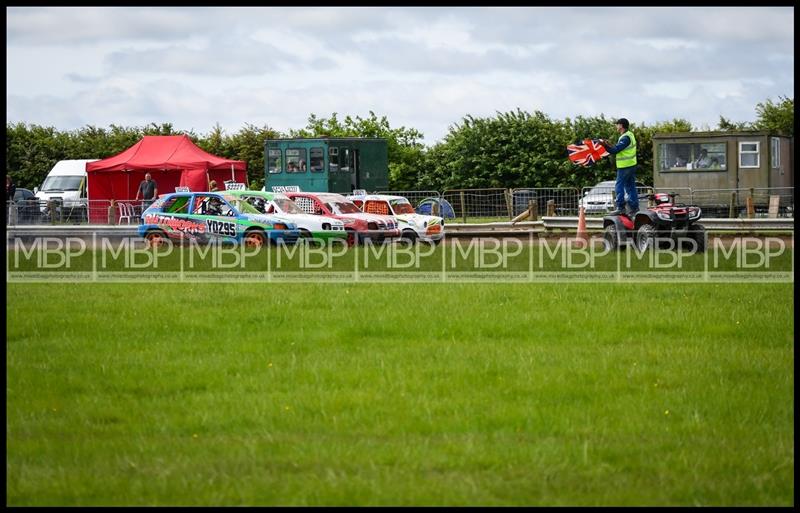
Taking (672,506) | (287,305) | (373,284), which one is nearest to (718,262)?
(373,284)

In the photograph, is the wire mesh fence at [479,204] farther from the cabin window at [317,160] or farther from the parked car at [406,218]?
the parked car at [406,218]

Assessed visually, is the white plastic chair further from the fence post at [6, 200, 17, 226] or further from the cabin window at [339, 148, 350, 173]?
the cabin window at [339, 148, 350, 173]

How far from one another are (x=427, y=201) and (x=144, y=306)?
77.2ft

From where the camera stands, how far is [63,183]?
4591 centimetres

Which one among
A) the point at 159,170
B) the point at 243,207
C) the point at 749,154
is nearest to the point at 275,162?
the point at 159,170

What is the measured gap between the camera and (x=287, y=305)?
43.1ft

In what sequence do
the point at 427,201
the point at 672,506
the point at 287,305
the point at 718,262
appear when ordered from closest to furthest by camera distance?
the point at 672,506 → the point at 287,305 → the point at 718,262 → the point at 427,201

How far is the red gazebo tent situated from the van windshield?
201 inches

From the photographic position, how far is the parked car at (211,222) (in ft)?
76.9

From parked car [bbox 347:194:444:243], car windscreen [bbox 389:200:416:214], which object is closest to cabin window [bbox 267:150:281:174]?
parked car [bbox 347:194:444:243]

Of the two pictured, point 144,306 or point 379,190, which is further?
point 379,190

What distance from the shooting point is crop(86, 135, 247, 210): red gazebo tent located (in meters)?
39.7

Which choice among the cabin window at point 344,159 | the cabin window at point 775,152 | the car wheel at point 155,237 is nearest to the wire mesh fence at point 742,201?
the cabin window at point 775,152

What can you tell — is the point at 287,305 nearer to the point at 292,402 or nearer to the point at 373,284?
the point at 373,284
